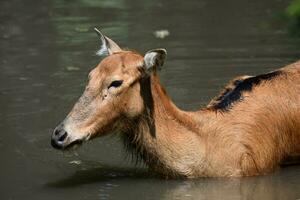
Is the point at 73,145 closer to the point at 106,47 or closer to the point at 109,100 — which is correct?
the point at 109,100

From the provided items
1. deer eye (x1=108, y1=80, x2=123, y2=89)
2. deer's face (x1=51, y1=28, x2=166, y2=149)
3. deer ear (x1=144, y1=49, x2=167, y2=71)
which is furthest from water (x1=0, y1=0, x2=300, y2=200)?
deer ear (x1=144, y1=49, x2=167, y2=71)

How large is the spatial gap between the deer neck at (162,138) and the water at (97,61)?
21cm

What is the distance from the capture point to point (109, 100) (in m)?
7.43

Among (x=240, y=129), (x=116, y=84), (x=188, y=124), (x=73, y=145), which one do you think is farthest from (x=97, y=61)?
(x=73, y=145)

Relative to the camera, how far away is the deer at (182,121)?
24.4 ft

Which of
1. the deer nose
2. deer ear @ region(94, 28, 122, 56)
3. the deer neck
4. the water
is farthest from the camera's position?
deer ear @ region(94, 28, 122, 56)

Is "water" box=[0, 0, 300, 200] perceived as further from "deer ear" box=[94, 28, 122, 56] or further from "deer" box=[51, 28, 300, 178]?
"deer ear" box=[94, 28, 122, 56]

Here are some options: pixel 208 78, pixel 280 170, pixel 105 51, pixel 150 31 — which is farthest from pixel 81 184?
pixel 150 31

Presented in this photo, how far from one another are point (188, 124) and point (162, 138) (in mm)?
333

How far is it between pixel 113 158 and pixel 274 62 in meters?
4.13

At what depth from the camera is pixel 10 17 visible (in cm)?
1641

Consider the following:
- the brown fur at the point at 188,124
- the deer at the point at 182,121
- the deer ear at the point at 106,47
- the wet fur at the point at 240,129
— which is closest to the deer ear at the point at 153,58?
the deer at the point at 182,121

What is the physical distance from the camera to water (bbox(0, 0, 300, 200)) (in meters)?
7.87

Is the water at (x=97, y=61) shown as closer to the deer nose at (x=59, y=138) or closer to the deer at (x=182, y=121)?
the deer at (x=182, y=121)
